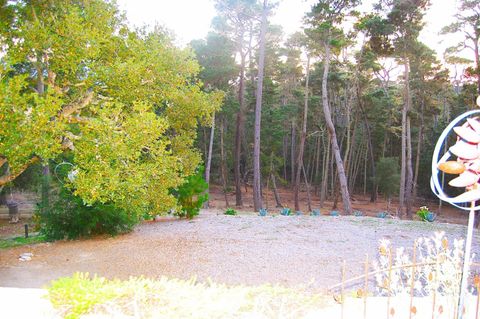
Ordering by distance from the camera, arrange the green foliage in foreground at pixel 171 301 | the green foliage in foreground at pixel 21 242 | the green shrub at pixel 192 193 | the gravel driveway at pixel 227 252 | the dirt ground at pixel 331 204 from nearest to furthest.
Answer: the green foliage in foreground at pixel 171 301 < the gravel driveway at pixel 227 252 < the green foliage in foreground at pixel 21 242 < the green shrub at pixel 192 193 < the dirt ground at pixel 331 204

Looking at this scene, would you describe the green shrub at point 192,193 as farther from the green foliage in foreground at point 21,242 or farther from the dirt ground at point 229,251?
the green foliage in foreground at point 21,242

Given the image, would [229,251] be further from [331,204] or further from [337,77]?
[331,204]

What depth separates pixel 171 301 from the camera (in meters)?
3.97

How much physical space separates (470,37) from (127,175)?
13401 millimetres

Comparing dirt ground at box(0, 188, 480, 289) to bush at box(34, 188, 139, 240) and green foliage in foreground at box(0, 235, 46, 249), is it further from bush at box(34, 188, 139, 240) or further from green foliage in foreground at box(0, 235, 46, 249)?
green foliage in foreground at box(0, 235, 46, 249)

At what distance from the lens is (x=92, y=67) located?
654 centimetres

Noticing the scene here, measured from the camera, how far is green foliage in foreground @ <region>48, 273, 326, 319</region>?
3.69 metres

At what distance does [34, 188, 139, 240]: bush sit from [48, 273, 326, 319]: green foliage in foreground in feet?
15.8

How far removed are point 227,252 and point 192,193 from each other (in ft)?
15.4

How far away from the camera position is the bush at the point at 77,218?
8.93 meters

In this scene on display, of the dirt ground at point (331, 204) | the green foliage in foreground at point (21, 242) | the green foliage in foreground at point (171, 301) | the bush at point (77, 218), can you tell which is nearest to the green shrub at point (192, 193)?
the bush at point (77, 218)

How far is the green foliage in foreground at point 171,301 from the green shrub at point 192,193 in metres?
7.59

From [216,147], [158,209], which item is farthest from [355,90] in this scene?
[158,209]

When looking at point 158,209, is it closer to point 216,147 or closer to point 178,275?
point 178,275
